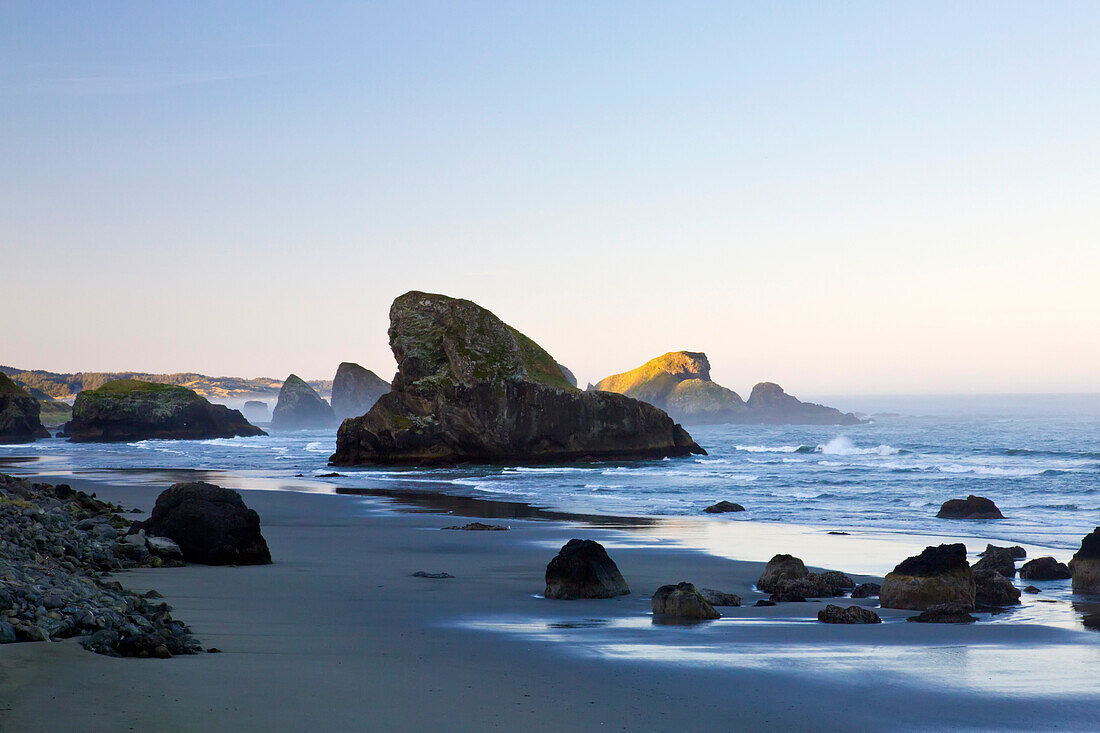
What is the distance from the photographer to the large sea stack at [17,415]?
3292 inches

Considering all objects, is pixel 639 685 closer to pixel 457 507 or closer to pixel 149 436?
pixel 457 507

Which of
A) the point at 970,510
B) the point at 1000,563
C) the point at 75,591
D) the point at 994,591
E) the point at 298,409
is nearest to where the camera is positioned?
the point at 75,591

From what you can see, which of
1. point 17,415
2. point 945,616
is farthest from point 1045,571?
point 17,415

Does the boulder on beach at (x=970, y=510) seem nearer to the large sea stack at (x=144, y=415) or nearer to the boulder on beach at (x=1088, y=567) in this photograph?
the boulder on beach at (x=1088, y=567)

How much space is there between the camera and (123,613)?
855 cm

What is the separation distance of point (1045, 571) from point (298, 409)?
16242 centimetres

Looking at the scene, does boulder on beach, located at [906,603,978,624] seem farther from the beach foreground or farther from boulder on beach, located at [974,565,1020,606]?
boulder on beach, located at [974,565,1020,606]

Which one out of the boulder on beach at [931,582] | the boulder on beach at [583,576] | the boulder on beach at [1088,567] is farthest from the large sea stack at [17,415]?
the boulder on beach at [1088,567]

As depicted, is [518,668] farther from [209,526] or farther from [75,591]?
[209,526]

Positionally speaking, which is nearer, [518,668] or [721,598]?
[518,668]

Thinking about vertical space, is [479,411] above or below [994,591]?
above

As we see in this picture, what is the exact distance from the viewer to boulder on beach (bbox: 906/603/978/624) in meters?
11.1

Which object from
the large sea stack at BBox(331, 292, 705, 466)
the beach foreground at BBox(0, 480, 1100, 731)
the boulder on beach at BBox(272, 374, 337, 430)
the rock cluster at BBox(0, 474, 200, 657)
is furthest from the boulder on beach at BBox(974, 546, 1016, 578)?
the boulder on beach at BBox(272, 374, 337, 430)

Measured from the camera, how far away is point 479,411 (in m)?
54.9
